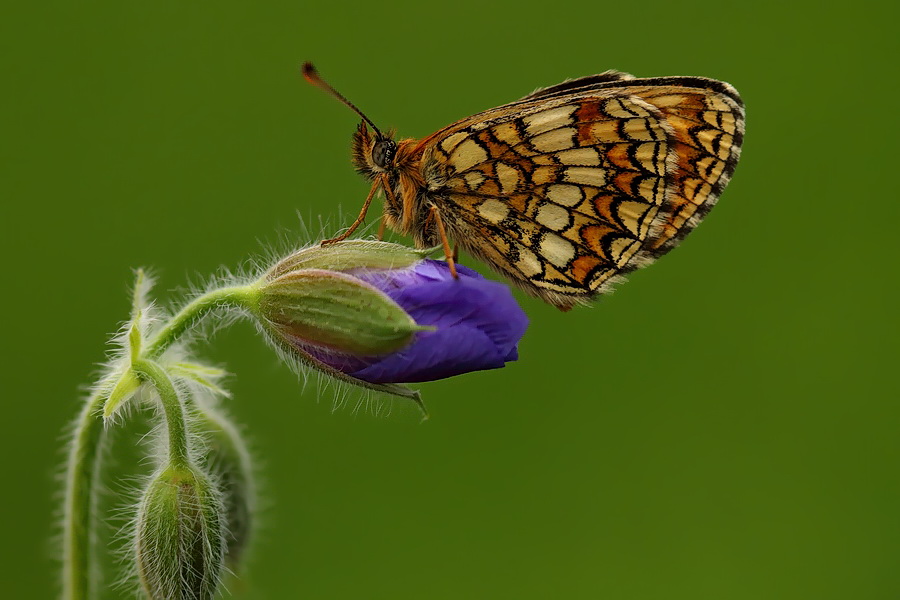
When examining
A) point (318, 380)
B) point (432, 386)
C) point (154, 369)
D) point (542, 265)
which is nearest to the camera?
point (154, 369)

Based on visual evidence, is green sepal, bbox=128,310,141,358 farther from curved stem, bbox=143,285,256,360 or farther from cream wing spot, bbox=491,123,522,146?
cream wing spot, bbox=491,123,522,146

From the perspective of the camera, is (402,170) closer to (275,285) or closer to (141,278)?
(275,285)

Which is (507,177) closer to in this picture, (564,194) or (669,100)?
(564,194)

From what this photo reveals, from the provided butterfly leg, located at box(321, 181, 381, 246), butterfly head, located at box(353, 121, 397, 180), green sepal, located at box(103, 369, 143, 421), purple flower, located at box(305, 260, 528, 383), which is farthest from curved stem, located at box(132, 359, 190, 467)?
butterfly head, located at box(353, 121, 397, 180)

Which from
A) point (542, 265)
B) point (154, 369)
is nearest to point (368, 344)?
point (154, 369)

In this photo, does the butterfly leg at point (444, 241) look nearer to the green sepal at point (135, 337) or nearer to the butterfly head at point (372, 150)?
the butterfly head at point (372, 150)

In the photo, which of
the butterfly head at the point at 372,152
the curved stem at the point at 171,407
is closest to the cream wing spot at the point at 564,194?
the butterfly head at the point at 372,152
